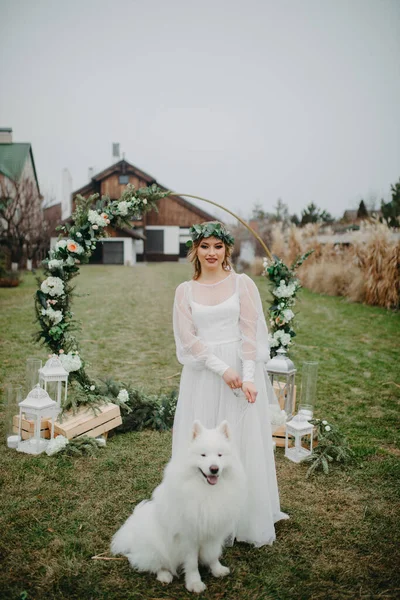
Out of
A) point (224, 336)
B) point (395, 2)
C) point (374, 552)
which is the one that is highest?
point (395, 2)

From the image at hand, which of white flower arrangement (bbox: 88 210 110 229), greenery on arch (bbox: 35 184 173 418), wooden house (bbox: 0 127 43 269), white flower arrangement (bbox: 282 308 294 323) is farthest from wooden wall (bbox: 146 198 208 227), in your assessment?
white flower arrangement (bbox: 88 210 110 229)

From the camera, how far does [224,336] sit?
317 centimetres

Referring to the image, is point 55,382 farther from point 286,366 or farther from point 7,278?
point 7,278

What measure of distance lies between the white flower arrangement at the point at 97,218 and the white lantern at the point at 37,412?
193 centimetres

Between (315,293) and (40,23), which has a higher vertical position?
(40,23)

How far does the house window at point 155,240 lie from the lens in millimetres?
36312

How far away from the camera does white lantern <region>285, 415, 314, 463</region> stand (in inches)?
176

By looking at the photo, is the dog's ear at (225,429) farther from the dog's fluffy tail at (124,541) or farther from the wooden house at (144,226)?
the wooden house at (144,226)

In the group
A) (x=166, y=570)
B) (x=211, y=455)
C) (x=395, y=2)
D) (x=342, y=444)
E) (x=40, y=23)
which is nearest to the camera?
(x=211, y=455)

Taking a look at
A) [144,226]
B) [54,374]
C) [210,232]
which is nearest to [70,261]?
[54,374]

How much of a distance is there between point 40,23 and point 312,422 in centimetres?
1182

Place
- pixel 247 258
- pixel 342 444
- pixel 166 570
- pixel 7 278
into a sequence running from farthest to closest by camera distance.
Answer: pixel 247 258
pixel 7 278
pixel 342 444
pixel 166 570

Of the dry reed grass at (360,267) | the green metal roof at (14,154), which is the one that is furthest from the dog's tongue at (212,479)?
the green metal roof at (14,154)

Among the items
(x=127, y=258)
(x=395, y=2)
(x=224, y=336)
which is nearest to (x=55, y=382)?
(x=224, y=336)
